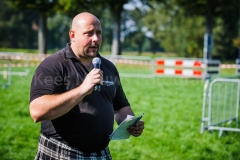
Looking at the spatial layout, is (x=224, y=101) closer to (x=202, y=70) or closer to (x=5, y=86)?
(x=5, y=86)

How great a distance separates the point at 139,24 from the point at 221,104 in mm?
87152

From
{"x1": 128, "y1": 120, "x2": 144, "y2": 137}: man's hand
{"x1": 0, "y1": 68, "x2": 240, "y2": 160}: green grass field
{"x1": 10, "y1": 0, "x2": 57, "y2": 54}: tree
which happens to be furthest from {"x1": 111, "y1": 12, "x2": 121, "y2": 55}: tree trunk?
{"x1": 128, "y1": 120, "x2": 144, "y2": 137}: man's hand

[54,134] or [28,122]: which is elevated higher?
[54,134]

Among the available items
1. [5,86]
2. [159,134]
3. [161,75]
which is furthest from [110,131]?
[161,75]

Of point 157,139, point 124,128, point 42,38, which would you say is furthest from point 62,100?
point 42,38

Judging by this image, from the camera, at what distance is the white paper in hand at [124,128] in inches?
112

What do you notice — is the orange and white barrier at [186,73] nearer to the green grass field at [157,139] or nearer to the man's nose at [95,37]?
the green grass field at [157,139]

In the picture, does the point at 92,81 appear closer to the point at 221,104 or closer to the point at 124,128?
the point at 124,128

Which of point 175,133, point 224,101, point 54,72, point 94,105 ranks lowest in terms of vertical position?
point 175,133

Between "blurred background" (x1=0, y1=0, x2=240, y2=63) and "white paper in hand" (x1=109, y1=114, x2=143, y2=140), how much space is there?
19132 millimetres

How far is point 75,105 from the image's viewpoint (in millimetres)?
2545

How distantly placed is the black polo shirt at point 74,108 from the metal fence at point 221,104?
4676mm

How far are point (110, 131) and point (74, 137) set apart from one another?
37cm

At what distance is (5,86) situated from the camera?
46.8 ft
